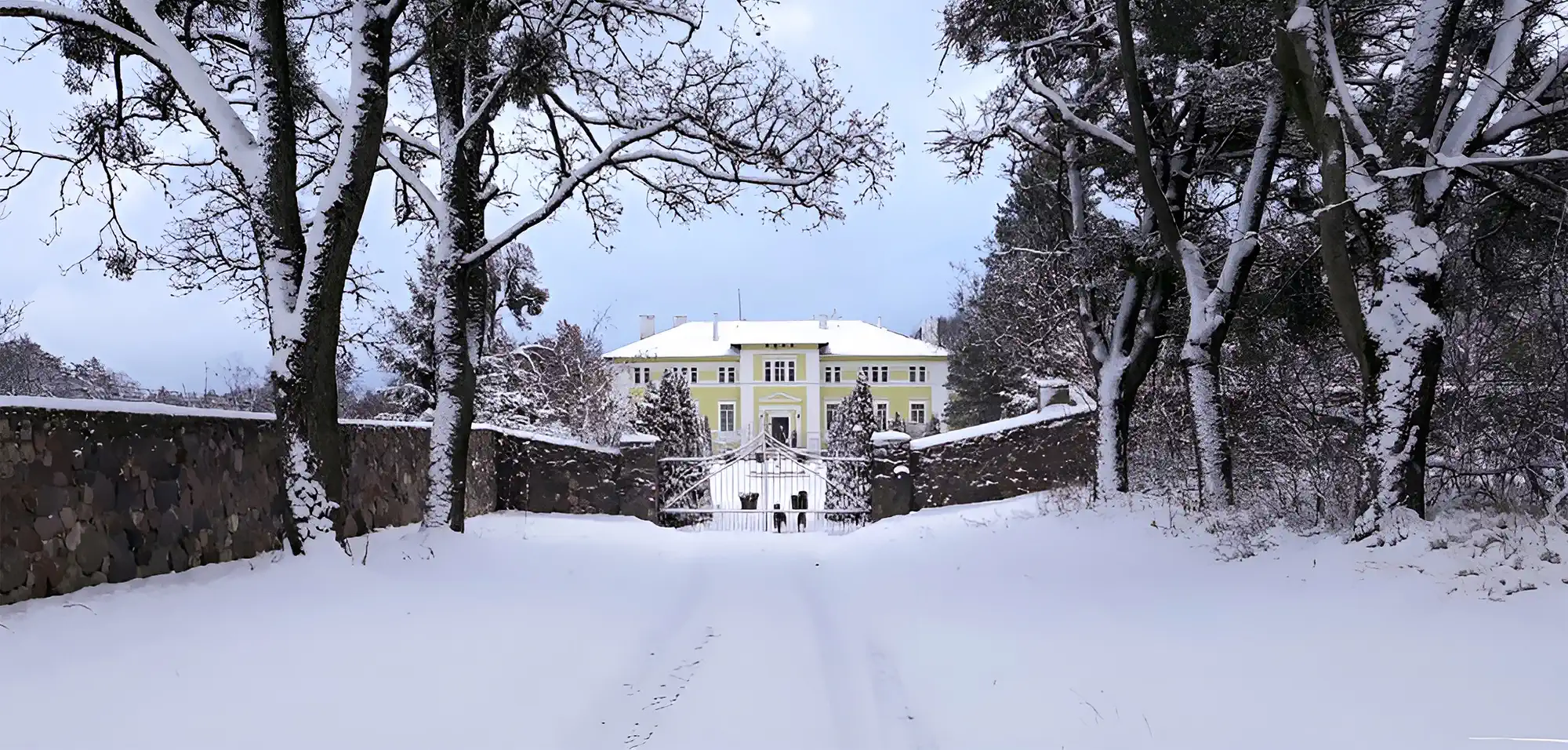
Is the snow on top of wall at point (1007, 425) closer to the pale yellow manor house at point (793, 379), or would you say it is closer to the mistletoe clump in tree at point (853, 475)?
the mistletoe clump in tree at point (853, 475)

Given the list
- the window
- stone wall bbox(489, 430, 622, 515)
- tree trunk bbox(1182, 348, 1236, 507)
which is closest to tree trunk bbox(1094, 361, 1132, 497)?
tree trunk bbox(1182, 348, 1236, 507)

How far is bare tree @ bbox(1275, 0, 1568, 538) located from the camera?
230 inches

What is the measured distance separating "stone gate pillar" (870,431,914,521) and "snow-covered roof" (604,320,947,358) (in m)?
37.3

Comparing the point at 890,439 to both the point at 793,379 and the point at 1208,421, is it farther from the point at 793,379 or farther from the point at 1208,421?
the point at 793,379

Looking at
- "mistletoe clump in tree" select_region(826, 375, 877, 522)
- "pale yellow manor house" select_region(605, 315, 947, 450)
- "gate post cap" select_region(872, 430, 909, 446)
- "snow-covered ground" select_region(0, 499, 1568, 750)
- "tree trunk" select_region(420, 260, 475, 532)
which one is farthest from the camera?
"pale yellow manor house" select_region(605, 315, 947, 450)

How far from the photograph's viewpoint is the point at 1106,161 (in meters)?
11.8

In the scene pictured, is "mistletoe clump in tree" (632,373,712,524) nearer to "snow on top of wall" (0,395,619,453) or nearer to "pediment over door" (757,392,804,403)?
"snow on top of wall" (0,395,619,453)

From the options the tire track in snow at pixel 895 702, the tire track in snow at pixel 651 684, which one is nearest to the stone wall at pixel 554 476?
the tire track in snow at pixel 651 684

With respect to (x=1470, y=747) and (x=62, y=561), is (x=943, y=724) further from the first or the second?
(x=62, y=561)

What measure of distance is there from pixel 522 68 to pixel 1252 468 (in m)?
11.0

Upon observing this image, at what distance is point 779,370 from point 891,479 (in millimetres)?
39124

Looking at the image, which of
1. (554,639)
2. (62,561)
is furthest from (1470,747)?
(62,561)

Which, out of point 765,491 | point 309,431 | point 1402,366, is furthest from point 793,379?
point 1402,366

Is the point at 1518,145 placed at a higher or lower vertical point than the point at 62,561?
higher
